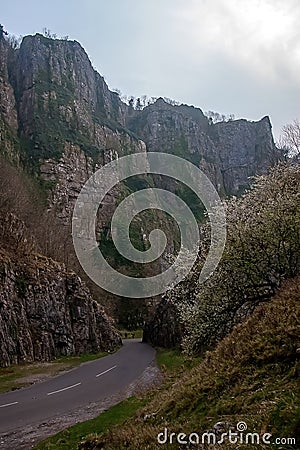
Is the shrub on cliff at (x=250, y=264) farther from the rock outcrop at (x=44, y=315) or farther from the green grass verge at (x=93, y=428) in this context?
the rock outcrop at (x=44, y=315)

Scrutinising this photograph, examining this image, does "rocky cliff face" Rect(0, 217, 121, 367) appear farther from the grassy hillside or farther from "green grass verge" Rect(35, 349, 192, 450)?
the grassy hillside

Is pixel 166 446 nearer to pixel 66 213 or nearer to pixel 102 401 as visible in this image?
pixel 102 401

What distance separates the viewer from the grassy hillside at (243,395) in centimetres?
704

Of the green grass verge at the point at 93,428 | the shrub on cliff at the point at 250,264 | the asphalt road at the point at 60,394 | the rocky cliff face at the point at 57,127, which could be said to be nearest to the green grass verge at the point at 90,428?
the green grass verge at the point at 93,428

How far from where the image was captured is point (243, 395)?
9062 millimetres

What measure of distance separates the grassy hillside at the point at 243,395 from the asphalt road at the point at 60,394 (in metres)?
6.91

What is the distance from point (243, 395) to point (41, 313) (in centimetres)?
3898

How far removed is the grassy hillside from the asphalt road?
272 inches

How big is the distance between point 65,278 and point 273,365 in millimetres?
44956

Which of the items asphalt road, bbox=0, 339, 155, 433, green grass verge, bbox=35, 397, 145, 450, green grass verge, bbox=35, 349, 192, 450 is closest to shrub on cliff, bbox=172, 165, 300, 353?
green grass verge, bbox=35, 349, 192, 450

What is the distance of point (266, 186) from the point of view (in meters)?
23.8

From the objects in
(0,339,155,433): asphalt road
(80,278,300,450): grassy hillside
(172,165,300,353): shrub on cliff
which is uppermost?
(172,165,300,353): shrub on cliff

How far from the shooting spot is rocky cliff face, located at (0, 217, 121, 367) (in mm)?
39438

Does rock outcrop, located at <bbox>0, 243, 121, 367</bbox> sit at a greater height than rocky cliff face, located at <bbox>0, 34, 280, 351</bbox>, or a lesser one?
lesser
